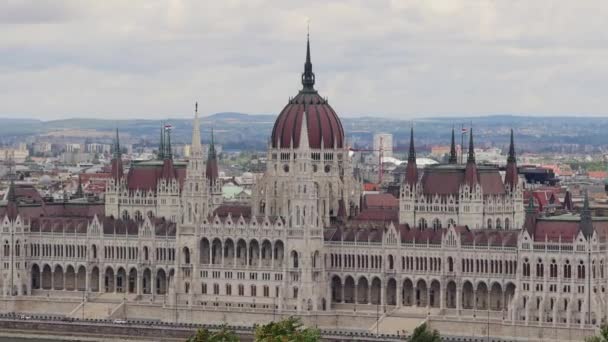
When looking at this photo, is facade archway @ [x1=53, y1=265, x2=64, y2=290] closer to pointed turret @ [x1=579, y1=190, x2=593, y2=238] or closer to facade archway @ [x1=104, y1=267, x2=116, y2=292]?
facade archway @ [x1=104, y1=267, x2=116, y2=292]

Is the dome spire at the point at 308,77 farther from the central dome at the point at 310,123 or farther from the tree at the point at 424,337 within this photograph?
the tree at the point at 424,337

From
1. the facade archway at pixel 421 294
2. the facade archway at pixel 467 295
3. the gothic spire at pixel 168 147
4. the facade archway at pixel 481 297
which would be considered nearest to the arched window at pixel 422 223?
the facade archway at pixel 421 294

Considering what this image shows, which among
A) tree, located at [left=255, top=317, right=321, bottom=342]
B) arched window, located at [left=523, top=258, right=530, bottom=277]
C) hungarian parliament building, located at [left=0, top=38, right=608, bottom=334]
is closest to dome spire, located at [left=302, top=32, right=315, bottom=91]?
hungarian parliament building, located at [left=0, top=38, right=608, bottom=334]

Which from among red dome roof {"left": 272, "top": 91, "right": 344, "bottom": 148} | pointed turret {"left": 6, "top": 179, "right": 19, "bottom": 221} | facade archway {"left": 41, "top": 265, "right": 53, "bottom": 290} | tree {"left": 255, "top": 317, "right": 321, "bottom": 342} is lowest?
facade archway {"left": 41, "top": 265, "right": 53, "bottom": 290}

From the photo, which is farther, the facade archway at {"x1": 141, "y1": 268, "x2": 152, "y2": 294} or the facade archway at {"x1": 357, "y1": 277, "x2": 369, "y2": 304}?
the facade archway at {"x1": 141, "y1": 268, "x2": 152, "y2": 294}

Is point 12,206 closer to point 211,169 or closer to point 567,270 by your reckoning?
point 211,169

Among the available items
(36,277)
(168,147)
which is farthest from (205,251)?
(168,147)

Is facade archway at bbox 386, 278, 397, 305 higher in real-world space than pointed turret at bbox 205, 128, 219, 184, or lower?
lower
